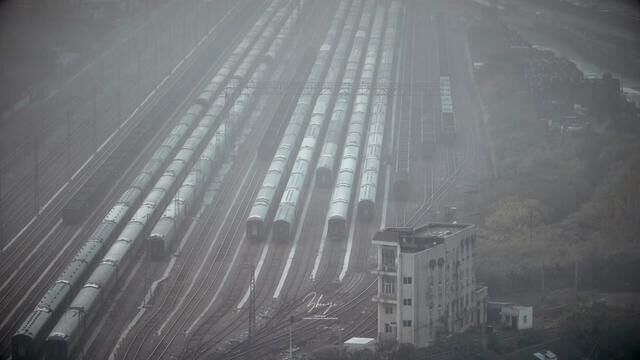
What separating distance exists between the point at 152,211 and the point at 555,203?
1391cm

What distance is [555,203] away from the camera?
5081 centimetres

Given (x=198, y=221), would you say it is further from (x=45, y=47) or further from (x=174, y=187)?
(x=45, y=47)

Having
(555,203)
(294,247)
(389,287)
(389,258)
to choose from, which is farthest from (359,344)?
(555,203)

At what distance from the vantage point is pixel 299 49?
75.8m

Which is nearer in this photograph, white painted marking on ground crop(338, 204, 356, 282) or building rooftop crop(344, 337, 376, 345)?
building rooftop crop(344, 337, 376, 345)

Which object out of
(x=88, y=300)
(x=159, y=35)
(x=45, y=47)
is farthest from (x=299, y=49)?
(x=88, y=300)

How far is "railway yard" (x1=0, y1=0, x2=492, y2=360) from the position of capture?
39906mm

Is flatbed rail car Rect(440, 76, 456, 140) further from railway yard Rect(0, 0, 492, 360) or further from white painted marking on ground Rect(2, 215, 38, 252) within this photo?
white painted marking on ground Rect(2, 215, 38, 252)

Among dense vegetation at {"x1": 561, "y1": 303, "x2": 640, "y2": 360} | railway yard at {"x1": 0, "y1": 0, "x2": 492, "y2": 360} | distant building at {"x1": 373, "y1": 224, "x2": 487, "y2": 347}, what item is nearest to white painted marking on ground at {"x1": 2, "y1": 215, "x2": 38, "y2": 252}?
railway yard at {"x1": 0, "y1": 0, "x2": 492, "y2": 360}

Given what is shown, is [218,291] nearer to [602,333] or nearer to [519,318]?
[519,318]

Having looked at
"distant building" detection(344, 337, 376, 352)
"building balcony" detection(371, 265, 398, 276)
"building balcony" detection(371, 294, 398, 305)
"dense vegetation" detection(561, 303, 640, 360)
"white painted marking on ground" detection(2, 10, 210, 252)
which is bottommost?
"distant building" detection(344, 337, 376, 352)

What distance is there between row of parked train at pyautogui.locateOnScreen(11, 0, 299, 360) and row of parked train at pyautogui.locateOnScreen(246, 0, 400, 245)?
97.6 inches

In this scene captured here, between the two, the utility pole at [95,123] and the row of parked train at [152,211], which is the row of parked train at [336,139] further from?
the utility pole at [95,123]

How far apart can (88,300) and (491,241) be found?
1331 cm
